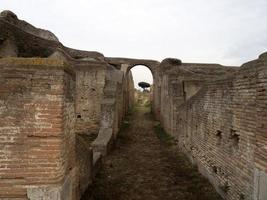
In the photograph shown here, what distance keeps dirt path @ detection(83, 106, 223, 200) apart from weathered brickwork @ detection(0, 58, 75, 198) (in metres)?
2.86

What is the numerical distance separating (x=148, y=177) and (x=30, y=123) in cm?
507

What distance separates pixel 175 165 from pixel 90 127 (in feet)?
19.8

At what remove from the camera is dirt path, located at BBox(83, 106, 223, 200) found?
6875mm

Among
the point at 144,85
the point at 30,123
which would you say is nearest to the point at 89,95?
the point at 30,123

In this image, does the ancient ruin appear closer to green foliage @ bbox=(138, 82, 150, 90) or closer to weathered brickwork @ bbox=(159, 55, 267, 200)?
weathered brickwork @ bbox=(159, 55, 267, 200)

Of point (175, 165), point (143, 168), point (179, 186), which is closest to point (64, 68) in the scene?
point (179, 186)

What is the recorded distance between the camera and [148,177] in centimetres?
826

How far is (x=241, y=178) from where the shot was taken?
212 inches

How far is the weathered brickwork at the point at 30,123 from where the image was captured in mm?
3873

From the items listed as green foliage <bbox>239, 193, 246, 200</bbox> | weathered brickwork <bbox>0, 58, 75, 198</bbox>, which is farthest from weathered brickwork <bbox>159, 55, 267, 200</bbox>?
weathered brickwork <bbox>0, 58, 75, 198</bbox>

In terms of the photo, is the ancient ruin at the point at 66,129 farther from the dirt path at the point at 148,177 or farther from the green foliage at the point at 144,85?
the green foliage at the point at 144,85

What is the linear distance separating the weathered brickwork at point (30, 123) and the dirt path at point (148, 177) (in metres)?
2.86

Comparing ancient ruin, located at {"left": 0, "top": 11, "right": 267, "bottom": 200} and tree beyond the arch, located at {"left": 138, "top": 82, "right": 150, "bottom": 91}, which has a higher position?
tree beyond the arch, located at {"left": 138, "top": 82, "right": 150, "bottom": 91}

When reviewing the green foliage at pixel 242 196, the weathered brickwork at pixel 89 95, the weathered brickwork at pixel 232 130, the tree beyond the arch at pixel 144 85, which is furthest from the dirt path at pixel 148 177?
the tree beyond the arch at pixel 144 85
